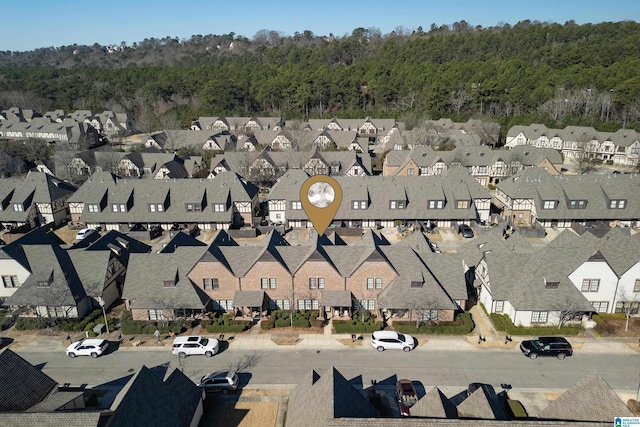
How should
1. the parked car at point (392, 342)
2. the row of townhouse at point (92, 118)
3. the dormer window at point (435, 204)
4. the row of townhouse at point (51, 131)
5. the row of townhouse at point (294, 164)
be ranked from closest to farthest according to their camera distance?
1. the parked car at point (392, 342)
2. the dormer window at point (435, 204)
3. the row of townhouse at point (294, 164)
4. the row of townhouse at point (51, 131)
5. the row of townhouse at point (92, 118)

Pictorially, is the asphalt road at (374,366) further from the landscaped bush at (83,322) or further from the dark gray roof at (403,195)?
the dark gray roof at (403,195)

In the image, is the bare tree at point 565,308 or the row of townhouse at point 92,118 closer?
the bare tree at point 565,308

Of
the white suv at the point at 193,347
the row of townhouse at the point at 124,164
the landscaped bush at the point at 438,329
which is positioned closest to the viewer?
the white suv at the point at 193,347

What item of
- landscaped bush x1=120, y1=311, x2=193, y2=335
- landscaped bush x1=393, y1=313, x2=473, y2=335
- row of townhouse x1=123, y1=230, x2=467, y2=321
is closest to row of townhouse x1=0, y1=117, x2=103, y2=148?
row of townhouse x1=123, y1=230, x2=467, y2=321

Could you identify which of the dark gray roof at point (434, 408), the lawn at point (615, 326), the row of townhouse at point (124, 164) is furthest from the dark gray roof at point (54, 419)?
the row of townhouse at point (124, 164)

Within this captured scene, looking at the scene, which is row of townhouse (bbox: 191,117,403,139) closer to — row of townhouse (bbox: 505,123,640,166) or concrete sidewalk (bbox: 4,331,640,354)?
row of townhouse (bbox: 505,123,640,166)

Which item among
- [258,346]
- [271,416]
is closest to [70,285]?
[258,346]

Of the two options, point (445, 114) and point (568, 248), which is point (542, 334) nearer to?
point (568, 248)

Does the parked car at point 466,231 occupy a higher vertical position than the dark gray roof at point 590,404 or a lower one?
higher
